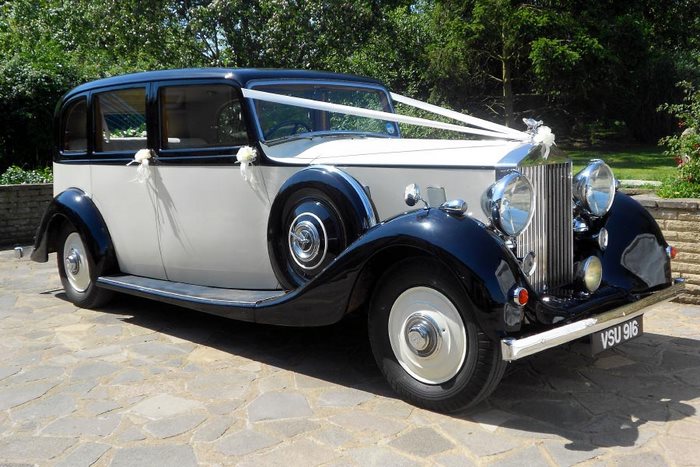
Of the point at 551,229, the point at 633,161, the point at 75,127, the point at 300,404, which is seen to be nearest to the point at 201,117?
the point at 75,127

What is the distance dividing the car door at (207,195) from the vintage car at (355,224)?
0.5 inches

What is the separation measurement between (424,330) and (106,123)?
3.45 meters

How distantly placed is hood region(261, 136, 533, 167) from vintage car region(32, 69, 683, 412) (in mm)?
15

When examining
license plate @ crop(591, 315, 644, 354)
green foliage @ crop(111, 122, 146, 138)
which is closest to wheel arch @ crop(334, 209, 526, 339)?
license plate @ crop(591, 315, 644, 354)

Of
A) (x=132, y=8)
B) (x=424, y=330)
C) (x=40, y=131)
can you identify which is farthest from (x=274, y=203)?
(x=132, y=8)

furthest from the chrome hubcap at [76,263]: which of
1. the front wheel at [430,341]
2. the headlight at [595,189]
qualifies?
the headlight at [595,189]

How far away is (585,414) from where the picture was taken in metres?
3.38

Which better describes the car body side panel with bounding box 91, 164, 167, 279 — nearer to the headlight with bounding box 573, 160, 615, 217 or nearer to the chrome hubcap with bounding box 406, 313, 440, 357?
the chrome hubcap with bounding box 406, 313, 440, 357

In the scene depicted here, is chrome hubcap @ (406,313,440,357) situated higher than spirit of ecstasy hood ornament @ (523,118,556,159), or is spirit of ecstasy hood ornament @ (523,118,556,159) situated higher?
spirit of ecstasy hood ornament @ (523,118,556,159)

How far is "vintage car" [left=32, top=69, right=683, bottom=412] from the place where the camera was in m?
3.27

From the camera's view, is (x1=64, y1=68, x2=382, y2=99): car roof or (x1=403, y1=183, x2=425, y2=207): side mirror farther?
(x1=64, y1=68, x2=382, y2=99): car roof

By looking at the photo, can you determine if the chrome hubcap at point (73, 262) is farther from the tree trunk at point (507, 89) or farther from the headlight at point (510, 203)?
the tree trunk at point (507, 89)

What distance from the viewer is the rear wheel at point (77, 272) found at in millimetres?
5527

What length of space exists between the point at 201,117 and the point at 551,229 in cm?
249
